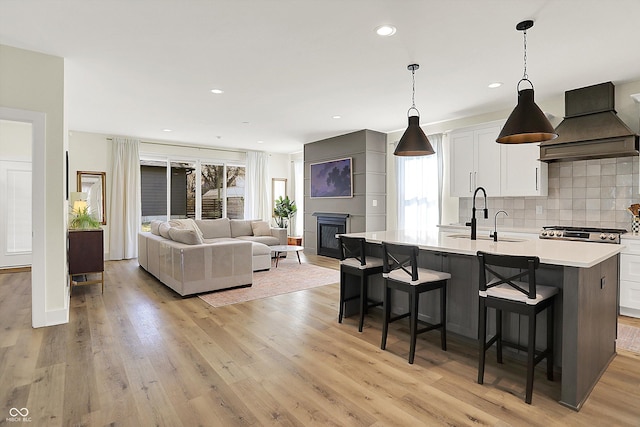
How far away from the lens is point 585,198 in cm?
441

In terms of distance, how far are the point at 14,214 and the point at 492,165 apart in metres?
7.95

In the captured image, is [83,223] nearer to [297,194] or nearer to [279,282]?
[279,282]

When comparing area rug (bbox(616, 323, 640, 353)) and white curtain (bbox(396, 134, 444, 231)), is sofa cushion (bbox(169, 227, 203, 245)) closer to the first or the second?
white curtain (bbox(396, 134, 444, 231))

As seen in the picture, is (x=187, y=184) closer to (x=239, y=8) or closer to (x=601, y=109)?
(x=239, y=8)

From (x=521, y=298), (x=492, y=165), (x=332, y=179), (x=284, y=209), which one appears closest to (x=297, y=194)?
(x=284, y=209)

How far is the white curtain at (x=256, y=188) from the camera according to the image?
923 cm

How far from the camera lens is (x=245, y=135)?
24.1 ft

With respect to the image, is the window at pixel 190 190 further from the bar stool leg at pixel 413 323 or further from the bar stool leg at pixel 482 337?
the bar stool leg at pixel 482 337

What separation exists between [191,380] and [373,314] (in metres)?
2.02

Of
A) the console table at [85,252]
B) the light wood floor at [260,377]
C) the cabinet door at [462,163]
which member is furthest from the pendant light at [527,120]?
the console table at [85,252]

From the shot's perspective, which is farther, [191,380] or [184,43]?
[184,43]

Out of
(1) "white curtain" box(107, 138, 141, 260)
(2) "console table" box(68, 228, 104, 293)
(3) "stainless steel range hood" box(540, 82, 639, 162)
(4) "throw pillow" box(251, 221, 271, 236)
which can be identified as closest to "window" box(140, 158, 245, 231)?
(1) "white curtain" box(107, 138, 141, 260)

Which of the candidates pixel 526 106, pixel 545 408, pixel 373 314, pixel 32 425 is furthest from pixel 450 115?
pixel 32 425

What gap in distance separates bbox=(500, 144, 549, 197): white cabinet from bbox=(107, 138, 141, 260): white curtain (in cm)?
713
